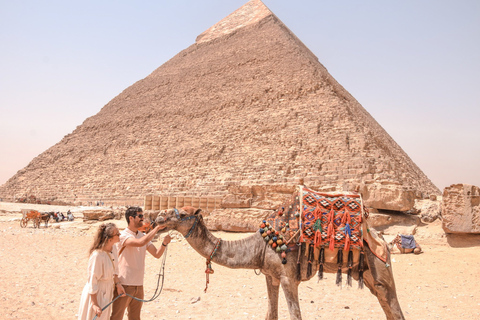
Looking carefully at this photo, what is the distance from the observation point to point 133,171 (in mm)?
37531

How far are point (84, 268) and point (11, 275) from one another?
2.96 feet

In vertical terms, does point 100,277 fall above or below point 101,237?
below

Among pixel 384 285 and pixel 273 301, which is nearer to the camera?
pixel 384 285

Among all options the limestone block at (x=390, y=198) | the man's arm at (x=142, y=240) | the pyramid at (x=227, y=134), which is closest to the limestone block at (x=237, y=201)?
the limestone block at (x=390, y=198)

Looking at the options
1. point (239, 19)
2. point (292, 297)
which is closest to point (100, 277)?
point (292, 297)

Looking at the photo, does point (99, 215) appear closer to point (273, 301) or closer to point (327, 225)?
point (273, 301)

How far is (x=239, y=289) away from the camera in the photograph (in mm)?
4395

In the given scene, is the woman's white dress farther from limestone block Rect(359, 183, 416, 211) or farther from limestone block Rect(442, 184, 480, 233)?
limestone block Rect(359, 183, 416, 211)

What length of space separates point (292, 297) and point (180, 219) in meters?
0.88

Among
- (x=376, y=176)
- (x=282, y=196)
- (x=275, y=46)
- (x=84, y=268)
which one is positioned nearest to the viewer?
(x=84, y=268)

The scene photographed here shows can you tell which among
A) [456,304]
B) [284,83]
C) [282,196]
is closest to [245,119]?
[284,83]

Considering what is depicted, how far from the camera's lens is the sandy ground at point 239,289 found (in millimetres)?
3641

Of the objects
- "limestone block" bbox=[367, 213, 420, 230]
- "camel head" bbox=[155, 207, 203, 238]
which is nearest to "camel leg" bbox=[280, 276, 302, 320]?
"camel head" bbox=[155, 207, 203, 238]

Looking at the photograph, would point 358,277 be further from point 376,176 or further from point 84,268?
point 376,176
